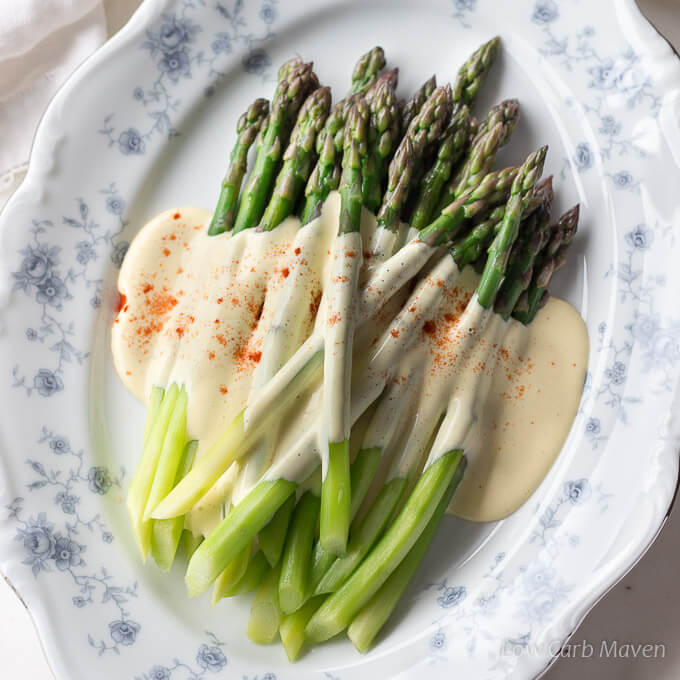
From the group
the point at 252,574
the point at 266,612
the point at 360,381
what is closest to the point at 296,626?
the point at 266,612

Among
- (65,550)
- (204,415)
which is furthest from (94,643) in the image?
(204,415)

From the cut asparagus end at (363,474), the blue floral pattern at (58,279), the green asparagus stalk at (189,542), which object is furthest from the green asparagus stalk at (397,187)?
the green asparagus stalk at (189,542)

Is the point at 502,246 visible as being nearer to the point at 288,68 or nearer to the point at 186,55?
the point at 288,68

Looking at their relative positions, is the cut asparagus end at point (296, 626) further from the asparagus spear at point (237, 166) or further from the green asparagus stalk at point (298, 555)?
the asparagus spear at point (237, 166)

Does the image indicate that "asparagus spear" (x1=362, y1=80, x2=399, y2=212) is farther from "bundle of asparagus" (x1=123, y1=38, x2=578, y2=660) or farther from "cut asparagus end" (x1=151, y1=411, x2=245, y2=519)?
"cut asparagus end" (x1=151, y1=411, x2=245, y2=519)

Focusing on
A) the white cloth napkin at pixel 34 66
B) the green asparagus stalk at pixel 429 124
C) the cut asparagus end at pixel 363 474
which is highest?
the white cloth napkin at pixel 34 66

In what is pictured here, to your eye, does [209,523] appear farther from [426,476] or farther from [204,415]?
[426,476]

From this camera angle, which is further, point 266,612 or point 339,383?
point 266,612
